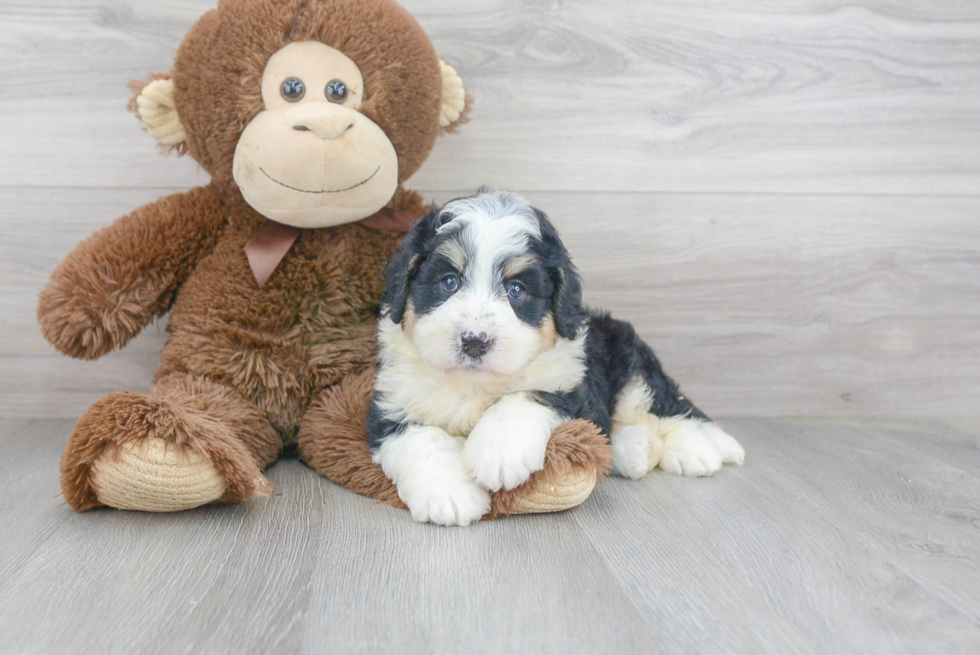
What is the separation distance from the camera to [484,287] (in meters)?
1.66

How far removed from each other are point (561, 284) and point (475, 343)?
0.30 meters

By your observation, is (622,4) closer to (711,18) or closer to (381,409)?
(711,18)

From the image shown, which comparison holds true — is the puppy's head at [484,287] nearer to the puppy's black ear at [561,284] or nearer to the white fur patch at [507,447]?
the puppy's black ear at [561,284]

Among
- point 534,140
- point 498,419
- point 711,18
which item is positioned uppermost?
point 711,18

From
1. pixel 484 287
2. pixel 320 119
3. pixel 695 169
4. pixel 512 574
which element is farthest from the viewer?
pixel 695 169

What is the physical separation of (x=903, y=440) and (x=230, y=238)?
2.20 m

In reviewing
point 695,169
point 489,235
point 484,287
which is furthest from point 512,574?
point 695,169

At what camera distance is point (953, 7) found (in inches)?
99.5

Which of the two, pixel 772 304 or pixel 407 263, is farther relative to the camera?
pixel 772 304

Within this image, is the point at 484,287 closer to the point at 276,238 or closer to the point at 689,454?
the point at 276,238

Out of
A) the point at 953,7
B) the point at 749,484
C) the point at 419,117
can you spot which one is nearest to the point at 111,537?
the point at 419,117

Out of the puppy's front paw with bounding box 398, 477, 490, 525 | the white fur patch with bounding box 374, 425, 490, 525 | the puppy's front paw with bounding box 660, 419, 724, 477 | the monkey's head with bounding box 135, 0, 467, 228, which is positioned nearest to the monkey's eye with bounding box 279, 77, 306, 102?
the monkey's head with bounding box 135, 0, 467, 228

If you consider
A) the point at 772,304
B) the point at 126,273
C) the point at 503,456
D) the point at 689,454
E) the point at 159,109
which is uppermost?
the point at 159,109

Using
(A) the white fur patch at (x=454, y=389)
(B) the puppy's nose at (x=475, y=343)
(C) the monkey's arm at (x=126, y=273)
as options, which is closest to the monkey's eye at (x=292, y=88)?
(C) the monkey's arm at (x=126, y=273)
